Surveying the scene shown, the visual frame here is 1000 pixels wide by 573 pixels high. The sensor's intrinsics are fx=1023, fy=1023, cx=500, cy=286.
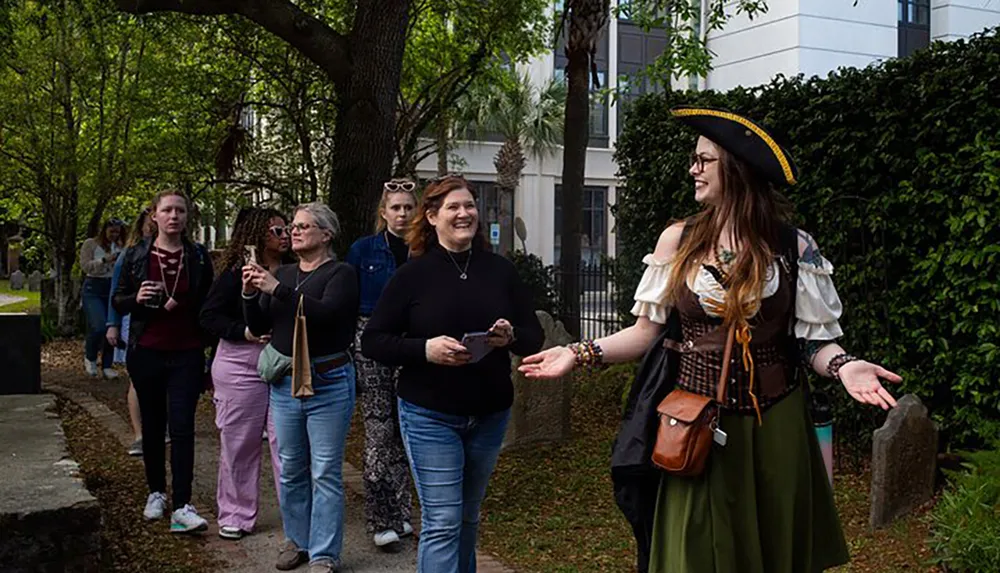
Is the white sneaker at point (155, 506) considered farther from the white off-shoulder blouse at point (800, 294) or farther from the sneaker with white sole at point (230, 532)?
the white off-shoulder blouse at point (800, 294)

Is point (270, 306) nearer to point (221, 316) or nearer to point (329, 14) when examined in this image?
point (221, 316)

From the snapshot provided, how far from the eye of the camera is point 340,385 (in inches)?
206

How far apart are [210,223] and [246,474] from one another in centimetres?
1819

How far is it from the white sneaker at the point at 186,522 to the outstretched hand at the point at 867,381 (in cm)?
404

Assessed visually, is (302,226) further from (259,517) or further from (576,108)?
(576,108)

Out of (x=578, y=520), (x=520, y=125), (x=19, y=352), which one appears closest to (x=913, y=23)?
(x=520, y=125)

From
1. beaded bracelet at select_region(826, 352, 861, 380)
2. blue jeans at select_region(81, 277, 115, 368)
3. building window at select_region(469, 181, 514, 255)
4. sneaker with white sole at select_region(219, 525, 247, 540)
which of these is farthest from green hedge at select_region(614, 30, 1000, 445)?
building window at select_region(469, 181, 514, 255)

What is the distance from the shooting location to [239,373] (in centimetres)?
579

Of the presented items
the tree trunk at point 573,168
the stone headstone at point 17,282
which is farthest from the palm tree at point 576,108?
the stone headstone at point 17,282

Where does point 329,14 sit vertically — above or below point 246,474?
above

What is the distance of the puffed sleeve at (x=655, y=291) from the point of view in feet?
10.9

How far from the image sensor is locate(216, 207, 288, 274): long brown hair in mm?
5758

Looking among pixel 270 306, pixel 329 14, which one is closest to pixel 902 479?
pixel 270 306

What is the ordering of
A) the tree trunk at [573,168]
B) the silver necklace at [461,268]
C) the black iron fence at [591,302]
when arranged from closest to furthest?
the silver necklace at [461,268] → the black iron fence at [591,302] → the tree trunk at [573,168]
